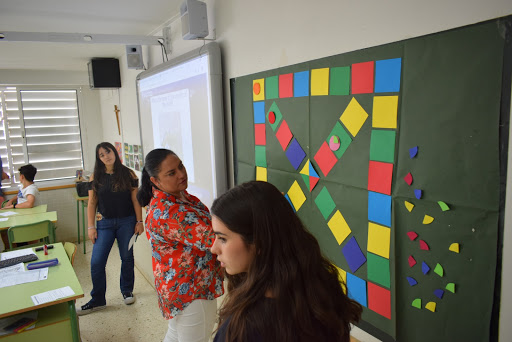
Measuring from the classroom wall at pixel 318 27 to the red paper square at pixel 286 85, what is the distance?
8 cm

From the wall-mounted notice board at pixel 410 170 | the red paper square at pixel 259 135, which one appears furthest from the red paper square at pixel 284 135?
the red paper square at pixel 259 135

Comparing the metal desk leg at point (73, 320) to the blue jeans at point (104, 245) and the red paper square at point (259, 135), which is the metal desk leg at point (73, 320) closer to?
the blue jeans at point (104, 245)

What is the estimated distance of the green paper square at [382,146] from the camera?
1326 millimetres

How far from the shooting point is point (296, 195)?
6.20ft

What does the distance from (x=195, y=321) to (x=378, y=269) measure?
2.94 ft

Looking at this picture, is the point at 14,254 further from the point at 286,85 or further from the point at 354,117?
the point at 354,117

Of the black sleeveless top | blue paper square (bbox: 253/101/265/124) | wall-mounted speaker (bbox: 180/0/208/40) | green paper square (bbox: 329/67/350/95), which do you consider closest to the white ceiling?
wall-mounted speaker (bbox: 180/0/208/40)

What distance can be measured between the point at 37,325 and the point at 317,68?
211 centimetres

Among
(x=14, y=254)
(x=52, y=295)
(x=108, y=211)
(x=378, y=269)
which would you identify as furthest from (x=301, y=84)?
(x=14, y=254)

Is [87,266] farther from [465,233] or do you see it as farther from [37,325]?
[465,233]

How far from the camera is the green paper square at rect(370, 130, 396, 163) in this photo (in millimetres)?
1326

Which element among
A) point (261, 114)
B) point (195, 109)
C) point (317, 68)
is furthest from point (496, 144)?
point (195, 109)

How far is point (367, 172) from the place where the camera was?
56.9 inches

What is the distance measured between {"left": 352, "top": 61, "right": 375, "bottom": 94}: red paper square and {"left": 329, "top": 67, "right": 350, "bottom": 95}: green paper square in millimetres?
37
